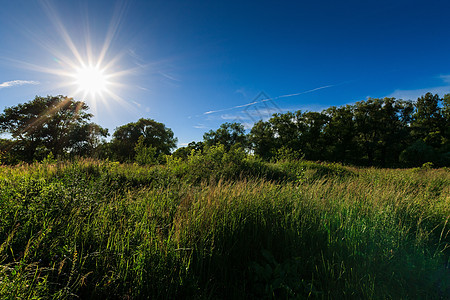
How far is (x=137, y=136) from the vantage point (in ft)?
125

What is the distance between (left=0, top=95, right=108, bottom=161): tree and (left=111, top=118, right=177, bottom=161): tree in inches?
243

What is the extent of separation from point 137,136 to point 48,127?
13.3m

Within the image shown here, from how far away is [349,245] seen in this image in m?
2.82

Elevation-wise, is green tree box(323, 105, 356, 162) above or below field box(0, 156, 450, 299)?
above

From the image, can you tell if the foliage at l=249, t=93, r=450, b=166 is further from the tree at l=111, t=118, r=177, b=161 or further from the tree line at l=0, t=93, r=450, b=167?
the tree at l=111, t=118, r=177, b=161

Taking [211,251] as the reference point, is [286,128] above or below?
above

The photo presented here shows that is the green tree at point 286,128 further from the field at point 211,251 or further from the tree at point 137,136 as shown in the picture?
the field at point 211,251

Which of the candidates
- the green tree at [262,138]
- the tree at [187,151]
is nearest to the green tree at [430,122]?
the green tree at [262,138]

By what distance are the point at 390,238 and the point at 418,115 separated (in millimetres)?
46929

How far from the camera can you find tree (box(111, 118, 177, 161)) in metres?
36.7

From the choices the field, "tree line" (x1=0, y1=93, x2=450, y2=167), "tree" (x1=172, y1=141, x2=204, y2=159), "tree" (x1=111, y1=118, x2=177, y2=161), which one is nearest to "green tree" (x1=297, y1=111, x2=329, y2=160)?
"tree line" (x1=0, y1=93, x2=450, y2=167)

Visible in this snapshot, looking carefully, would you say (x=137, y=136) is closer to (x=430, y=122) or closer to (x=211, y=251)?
(x=211, y=251)

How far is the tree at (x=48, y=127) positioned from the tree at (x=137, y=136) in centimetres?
616

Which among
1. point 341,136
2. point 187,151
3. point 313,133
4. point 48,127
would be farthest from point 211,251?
point 341,136
